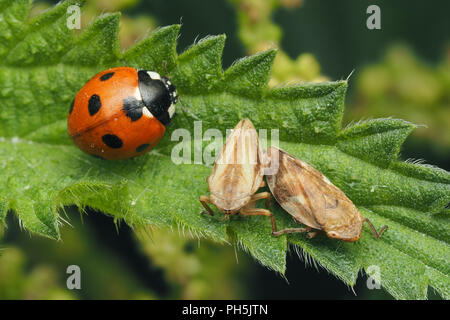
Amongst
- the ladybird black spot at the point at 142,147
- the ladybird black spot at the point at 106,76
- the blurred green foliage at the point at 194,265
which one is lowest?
the blurred green foliage at the point at 194,265

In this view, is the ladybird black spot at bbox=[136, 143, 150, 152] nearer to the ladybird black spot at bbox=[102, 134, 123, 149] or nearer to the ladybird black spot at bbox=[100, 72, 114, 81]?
the ladybird black spot at bbox=[102, 134, 123, 149]

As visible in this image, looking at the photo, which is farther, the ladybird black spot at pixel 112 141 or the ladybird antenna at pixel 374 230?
the ladybird black spot at pixel 112 141

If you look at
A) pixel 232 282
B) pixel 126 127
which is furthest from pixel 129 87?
pixel 232 282

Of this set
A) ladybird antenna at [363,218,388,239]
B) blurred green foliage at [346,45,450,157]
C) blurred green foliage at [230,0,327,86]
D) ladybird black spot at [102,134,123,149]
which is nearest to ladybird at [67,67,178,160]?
ladybird black spot at [102,134,123,149]

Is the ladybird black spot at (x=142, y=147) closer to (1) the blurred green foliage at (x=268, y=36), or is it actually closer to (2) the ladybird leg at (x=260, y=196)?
(2) the ladybird leg at (x=260, y=196)

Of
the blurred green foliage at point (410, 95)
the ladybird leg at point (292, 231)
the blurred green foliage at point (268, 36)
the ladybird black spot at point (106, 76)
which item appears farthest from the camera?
the blurred green foliage at point (410, 95)

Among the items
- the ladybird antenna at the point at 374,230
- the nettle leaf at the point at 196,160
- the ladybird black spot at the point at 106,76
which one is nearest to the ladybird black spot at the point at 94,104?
the ladybird black spot at the point at 106,76

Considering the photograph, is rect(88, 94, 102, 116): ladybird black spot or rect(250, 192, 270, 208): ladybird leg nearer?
rect(250, 192, 270, 208): ladybird leg

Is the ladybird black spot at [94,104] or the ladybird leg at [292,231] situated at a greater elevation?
the ladybird black spot at [94,104]

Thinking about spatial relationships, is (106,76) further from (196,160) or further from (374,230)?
(374,230)
